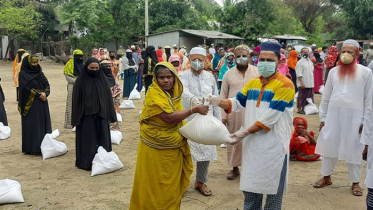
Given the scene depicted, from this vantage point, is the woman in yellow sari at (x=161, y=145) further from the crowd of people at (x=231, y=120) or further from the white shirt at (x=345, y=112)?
the white shirt at (x=345, y=112)

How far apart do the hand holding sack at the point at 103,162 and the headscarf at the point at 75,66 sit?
2.63 metres

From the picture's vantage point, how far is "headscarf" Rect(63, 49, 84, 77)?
752cm

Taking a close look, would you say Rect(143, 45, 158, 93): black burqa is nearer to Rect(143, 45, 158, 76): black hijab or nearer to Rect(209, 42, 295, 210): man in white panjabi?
Rect(143, 45, 158, 76): black hijab

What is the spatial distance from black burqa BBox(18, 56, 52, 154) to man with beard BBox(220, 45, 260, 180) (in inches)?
132

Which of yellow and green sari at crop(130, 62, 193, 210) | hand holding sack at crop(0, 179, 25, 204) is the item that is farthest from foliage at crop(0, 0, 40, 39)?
yellow and green sari at crop(130, 62, 193, 210)

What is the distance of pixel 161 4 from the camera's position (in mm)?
28938

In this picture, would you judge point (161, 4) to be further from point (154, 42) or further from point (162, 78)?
point (162, 78)

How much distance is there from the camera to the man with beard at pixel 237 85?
492 centimetres

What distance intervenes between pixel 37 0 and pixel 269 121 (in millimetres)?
33460

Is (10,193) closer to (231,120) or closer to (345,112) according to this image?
(231,120)

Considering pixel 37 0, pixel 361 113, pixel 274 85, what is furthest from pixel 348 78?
pixel 37 0

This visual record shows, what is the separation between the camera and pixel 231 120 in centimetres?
498

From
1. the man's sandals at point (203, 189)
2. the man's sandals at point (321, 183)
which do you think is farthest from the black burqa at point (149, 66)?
the man's sandals at point (321, 183)

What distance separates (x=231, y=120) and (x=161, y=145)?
1890 millimetres
